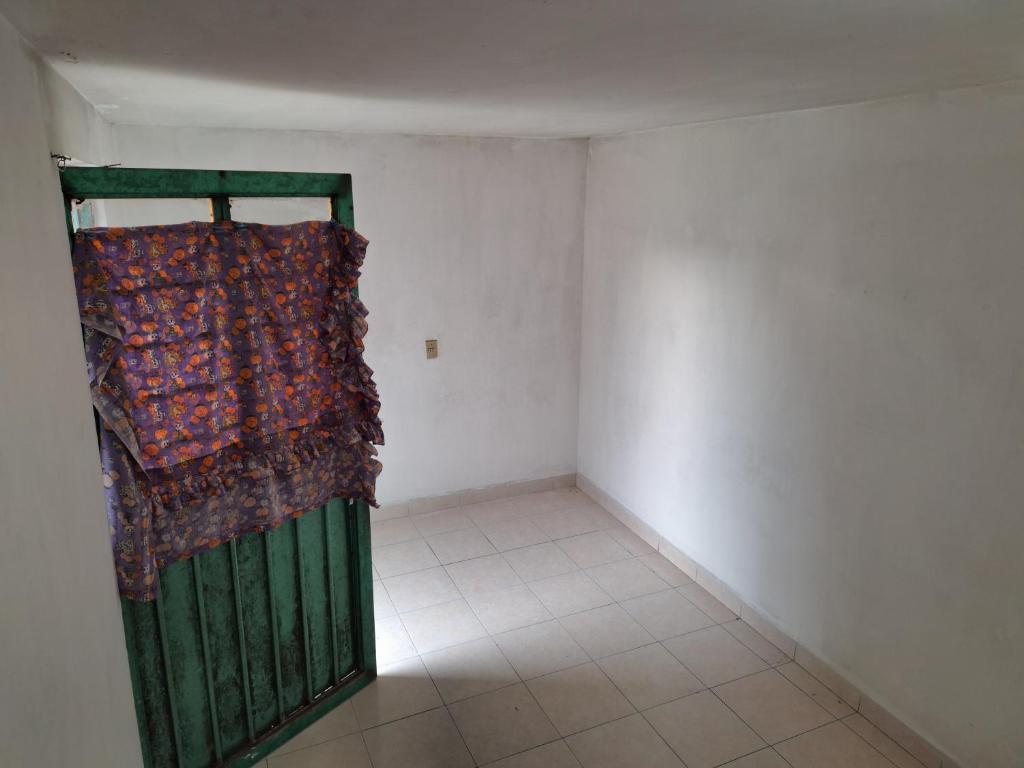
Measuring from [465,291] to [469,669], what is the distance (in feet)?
7.89

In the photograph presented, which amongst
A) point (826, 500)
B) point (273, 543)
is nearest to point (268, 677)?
point (273, 543)

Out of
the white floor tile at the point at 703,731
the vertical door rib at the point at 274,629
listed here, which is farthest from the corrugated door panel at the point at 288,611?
the white floor tile at the point at 703,731

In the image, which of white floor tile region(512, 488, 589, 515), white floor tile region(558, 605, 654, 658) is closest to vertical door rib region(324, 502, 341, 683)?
white floor tile region(558, 605, 654, 658)

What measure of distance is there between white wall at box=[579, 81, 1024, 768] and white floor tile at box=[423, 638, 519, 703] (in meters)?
1.37

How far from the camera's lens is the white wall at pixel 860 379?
2.49 metres

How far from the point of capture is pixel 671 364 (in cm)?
419

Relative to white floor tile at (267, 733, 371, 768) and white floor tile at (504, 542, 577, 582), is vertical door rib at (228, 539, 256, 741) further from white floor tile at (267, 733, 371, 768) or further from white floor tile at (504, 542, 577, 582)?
white floor tile at (504, 542, 577, 582)

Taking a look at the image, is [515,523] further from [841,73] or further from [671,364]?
[841,73]

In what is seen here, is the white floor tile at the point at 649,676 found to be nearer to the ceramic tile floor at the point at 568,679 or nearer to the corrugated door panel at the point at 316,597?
the ceramic tile floor at the point at 568,679

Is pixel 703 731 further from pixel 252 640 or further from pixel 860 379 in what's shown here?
pixel 252 640

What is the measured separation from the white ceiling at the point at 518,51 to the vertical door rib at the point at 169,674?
172cm

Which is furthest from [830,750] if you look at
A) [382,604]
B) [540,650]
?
[382,604]

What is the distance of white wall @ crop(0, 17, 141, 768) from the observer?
1118mm

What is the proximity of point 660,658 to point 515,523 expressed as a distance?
5.24 ft
